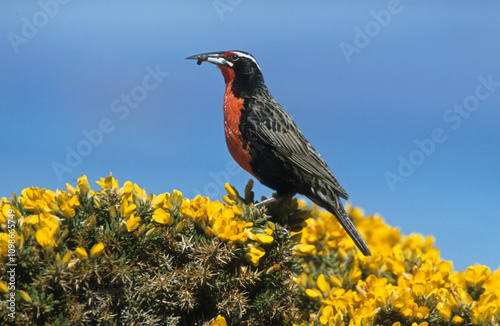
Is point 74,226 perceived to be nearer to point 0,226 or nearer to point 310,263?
point 0,226

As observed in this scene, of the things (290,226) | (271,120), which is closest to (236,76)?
(271,120)

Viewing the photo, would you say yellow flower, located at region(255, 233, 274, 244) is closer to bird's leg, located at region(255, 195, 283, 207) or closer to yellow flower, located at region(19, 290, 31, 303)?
bird's leg, located at region(255, 195, 283, 207)

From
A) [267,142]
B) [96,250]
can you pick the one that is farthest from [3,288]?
[267,142]

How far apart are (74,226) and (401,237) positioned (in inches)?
222

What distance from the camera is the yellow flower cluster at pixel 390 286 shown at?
5027 mm

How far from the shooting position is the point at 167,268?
4.18 meters

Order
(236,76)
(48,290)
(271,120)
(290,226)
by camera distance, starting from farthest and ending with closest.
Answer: (236,76), (271,120), (290,226), (48,290)

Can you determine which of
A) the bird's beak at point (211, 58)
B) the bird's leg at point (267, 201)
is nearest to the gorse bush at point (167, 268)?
the bird's leg at point (267, 201)

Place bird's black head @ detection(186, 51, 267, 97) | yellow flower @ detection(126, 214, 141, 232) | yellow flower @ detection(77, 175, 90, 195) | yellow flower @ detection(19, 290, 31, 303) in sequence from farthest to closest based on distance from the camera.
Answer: bird's black head @ detection(186, 51, 267, 97) → yellow flower @ detection(77, 175, 90, 195) → yellow flower @ detection(126, 214, 141, 232) → yellow flower @ detection(19, 290, 31, 303)

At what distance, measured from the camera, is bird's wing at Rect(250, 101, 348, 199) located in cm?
583

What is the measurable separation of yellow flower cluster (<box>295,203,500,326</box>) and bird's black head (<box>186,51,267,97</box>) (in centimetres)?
215

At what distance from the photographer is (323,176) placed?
6.00 meters

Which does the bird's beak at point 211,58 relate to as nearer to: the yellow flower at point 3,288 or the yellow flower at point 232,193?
the yellow flower at point 232,193

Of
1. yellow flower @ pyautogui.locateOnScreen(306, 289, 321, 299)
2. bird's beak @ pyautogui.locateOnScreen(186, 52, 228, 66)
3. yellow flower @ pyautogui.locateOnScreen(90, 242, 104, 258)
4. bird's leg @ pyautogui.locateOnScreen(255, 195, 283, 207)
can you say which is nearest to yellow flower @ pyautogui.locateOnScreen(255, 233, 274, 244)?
bird's leg @ pyautogui.locateOnScreen(255, 195, 283, 207)
